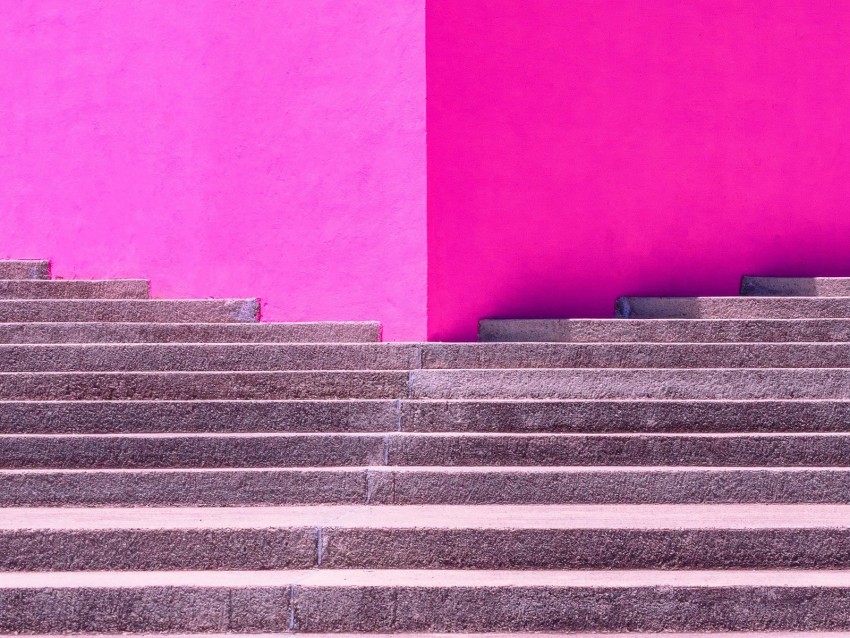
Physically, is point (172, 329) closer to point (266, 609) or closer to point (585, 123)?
point (266, 609)

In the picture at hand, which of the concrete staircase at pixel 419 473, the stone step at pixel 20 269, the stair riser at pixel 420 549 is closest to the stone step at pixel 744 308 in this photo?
the concrete staircase at pixel 419 473

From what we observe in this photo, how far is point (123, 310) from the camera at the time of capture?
217 inches

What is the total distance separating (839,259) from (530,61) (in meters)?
2.39

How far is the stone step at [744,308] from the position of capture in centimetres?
534

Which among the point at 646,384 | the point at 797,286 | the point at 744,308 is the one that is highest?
the point at 797,286

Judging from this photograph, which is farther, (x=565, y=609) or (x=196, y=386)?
(x=196, y=386)

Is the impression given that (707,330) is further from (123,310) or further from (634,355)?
(123,310)

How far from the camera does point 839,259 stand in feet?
20.5

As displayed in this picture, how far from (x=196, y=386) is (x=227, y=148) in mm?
1924

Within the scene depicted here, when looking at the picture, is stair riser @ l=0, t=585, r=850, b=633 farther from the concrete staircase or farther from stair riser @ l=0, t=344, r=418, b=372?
stair riser @ l=0, t=344, r=418, b=372

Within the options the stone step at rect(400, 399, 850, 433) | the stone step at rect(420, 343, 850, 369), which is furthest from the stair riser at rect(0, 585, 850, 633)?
the stone step at rect(420, 343, 850, 369)

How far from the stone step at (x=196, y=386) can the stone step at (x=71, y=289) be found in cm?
126

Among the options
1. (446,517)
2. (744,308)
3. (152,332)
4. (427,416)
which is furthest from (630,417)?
(152,332)

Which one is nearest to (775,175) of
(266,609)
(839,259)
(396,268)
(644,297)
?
(839,259)
